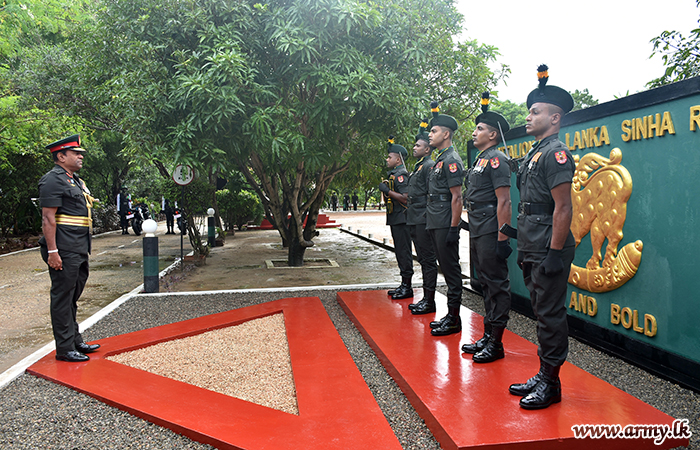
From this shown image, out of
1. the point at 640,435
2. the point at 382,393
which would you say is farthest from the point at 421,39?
the point at 640,435

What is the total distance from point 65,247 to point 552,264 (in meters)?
3.94

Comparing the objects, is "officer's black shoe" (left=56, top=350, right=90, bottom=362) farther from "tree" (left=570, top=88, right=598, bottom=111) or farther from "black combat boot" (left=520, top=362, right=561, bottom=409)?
"tree" (left=570, top=88, right=598, bottom=111)

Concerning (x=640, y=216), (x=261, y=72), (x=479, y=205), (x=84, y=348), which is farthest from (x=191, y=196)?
(x=640, y=216)

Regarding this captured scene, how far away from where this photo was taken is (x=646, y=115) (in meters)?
3.86

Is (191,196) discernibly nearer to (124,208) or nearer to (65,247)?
(65,247)

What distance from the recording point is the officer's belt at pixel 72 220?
13.6ft

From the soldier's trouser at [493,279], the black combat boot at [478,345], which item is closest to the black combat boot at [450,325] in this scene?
the black combat boot at [478,345]

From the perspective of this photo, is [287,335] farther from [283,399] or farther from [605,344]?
[605,344]

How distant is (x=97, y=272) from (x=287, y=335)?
7317mm

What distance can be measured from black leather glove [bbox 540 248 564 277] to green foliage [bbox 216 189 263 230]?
16.2 m

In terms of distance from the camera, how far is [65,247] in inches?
163

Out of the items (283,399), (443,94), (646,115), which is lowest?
(283,399)

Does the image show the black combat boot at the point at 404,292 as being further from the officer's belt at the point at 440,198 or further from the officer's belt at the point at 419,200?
the officer's belt at the point at 440,198

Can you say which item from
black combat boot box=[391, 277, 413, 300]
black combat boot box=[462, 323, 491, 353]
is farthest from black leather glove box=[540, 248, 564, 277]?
black combat boot box=[391, 277, 413, 300]
